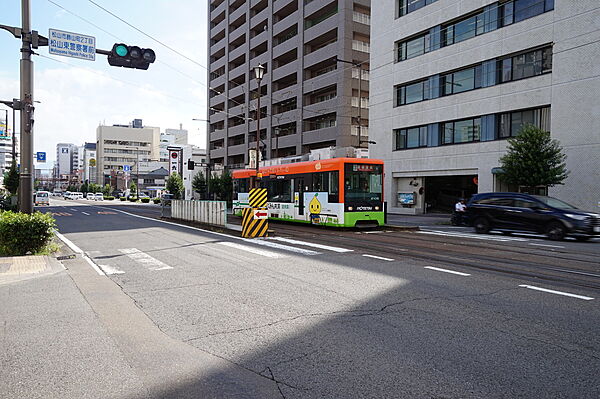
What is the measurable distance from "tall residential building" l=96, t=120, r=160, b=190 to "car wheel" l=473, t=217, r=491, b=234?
394ft

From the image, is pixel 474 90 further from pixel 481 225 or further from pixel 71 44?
pixel 71 44

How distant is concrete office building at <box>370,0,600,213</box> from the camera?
24.5m

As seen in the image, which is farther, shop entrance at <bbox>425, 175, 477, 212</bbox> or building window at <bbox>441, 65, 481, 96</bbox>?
shop entrance at <bbox>425, 175, 477, 212</bbox>

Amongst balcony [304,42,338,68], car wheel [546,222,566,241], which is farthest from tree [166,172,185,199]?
car wheel [546,222,566,241]

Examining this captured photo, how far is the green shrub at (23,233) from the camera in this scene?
10.3m

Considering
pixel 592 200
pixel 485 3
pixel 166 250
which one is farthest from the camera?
pixel 485 3

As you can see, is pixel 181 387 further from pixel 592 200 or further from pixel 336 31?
pixel 336 31

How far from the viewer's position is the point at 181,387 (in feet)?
11.7

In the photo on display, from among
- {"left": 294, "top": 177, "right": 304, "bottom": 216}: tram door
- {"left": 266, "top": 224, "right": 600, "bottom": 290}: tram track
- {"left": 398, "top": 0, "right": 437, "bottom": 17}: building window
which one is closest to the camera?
{"left": 266, "top": 224, "right": 600, "bottom": 290}: tram track

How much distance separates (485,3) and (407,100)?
912 cm

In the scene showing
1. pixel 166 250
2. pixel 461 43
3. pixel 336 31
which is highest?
pixel 336 31

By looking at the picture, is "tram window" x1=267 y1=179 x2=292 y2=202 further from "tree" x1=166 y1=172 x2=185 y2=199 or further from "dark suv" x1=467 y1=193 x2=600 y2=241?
"tree" x1=166 y1=172 x2=185 y2=199

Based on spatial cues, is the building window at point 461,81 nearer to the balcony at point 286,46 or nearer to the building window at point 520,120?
the building window at point 520,120

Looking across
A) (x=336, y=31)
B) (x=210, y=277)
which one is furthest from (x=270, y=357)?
(x=336, y=31)
